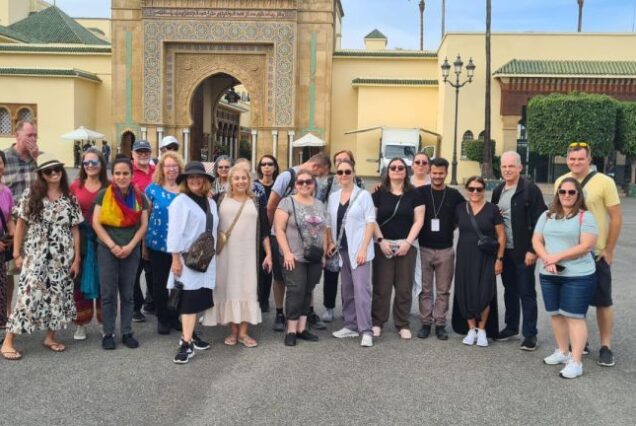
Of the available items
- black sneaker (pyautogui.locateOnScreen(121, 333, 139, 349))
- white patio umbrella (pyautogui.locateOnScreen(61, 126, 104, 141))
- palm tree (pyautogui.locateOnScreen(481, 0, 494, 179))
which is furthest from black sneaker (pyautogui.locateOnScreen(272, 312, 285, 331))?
white patio umbrella (pyautogui.locateOnScreen(61, 126, 104, 141))

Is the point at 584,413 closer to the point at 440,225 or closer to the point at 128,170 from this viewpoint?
the point at 440,225

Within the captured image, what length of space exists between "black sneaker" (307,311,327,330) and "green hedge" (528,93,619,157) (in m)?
20.4

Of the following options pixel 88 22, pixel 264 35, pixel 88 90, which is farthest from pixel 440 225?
pixel 88 22

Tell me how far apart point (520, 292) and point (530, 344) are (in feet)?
1.62

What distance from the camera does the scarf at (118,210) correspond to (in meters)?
6.20

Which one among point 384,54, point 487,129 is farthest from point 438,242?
point 384,54

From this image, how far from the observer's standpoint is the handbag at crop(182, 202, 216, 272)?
6.02 meters

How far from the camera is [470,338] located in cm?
659

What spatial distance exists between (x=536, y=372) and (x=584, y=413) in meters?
0.93

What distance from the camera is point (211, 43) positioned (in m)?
33.3

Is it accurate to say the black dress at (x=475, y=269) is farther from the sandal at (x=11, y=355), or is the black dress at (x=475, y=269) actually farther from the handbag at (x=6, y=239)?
the handbag at (x=6, y=239)

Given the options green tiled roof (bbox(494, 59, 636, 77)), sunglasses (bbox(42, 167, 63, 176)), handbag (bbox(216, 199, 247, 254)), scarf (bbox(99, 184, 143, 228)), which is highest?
green tiled roof (bbox(494, 59, 636, 77))

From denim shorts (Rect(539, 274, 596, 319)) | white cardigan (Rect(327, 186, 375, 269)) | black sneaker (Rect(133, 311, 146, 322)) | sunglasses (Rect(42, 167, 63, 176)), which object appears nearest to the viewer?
denim shorts (Rect(539, 274, 596, 319))

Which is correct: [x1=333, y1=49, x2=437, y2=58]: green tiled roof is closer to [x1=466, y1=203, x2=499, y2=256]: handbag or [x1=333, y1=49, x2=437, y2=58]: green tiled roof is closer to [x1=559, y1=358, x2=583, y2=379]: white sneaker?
[x1=466, y1=203, x2=499, y2=256]: handbag
